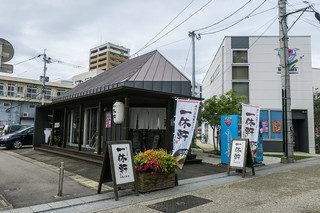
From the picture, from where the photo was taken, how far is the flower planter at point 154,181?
5.89 meters

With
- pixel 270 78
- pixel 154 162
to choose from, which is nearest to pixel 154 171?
pixel 154 162

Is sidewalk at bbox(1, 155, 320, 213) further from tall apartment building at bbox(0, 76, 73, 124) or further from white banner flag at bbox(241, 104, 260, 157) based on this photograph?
tall apartment building at bbox(0, 76, 73, 124)

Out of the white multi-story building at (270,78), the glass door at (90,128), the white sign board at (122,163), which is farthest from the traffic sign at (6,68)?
the white multi-story building at (270,78)

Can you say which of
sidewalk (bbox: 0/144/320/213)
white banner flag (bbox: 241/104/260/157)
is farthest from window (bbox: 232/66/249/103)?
sidewalk (bbox: 0/144/320/213)

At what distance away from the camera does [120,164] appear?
5664mm

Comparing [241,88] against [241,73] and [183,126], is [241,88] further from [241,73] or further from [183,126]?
[183,126]

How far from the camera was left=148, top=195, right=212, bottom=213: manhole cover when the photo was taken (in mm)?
4816

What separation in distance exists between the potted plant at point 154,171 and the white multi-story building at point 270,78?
46.7 feet

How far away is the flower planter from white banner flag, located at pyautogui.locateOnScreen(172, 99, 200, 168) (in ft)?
2.33

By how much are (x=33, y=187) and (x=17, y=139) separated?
1216 cm

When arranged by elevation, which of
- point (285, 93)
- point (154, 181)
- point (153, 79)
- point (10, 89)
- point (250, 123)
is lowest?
point (154, 181)

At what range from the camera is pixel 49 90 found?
129 feet

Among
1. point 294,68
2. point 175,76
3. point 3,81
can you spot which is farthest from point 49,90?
point 294,68

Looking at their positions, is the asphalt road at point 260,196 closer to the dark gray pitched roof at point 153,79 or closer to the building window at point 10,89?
the dark gray pitched roof at point 153,79
